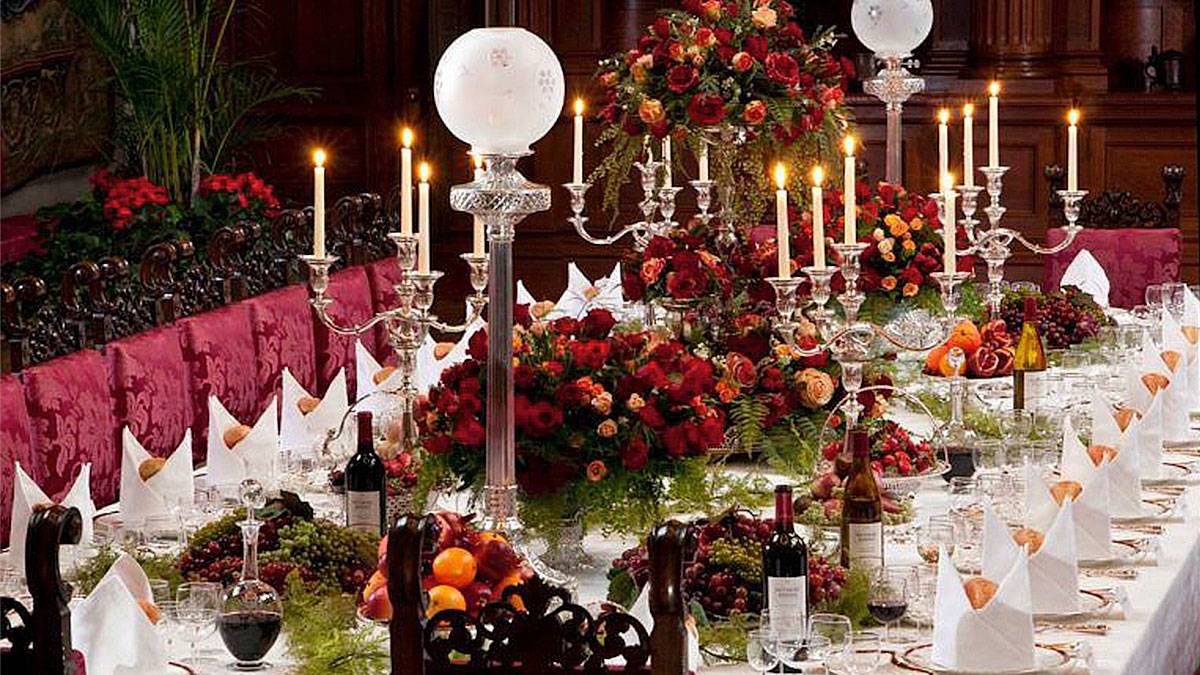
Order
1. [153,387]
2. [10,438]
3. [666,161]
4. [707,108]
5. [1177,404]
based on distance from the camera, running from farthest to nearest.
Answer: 1. [666,161]
2. [153,387]
3. [707,108]
4. [1177,404]
5. [10,438]

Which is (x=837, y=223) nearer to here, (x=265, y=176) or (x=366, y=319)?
(x=366, y=319)

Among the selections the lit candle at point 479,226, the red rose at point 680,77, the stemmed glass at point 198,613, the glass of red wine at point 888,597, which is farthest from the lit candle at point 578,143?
the stemmed glass at point 198,613

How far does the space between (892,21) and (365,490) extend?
8.82ft

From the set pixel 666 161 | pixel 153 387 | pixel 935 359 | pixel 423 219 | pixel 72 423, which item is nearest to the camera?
pixel 423 219

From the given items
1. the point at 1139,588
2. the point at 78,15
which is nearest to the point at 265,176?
the point at 78,15

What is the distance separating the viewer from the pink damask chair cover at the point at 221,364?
5.39 m

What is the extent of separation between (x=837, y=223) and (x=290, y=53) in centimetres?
596

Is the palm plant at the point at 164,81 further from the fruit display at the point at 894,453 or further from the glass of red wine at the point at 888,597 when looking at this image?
the glass of red wine at the point at 888,597

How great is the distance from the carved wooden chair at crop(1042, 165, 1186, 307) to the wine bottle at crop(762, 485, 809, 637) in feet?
13.9

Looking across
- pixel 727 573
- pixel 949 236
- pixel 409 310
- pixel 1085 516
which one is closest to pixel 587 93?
pixel 949 236

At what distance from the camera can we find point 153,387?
16.8 ft

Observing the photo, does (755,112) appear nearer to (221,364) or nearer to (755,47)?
(755,47)

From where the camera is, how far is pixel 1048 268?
7387 millimetres

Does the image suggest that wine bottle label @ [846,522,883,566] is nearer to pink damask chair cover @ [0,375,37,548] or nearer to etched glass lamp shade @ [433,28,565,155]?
etched glass lamp shade @ [433,28,565,155]
